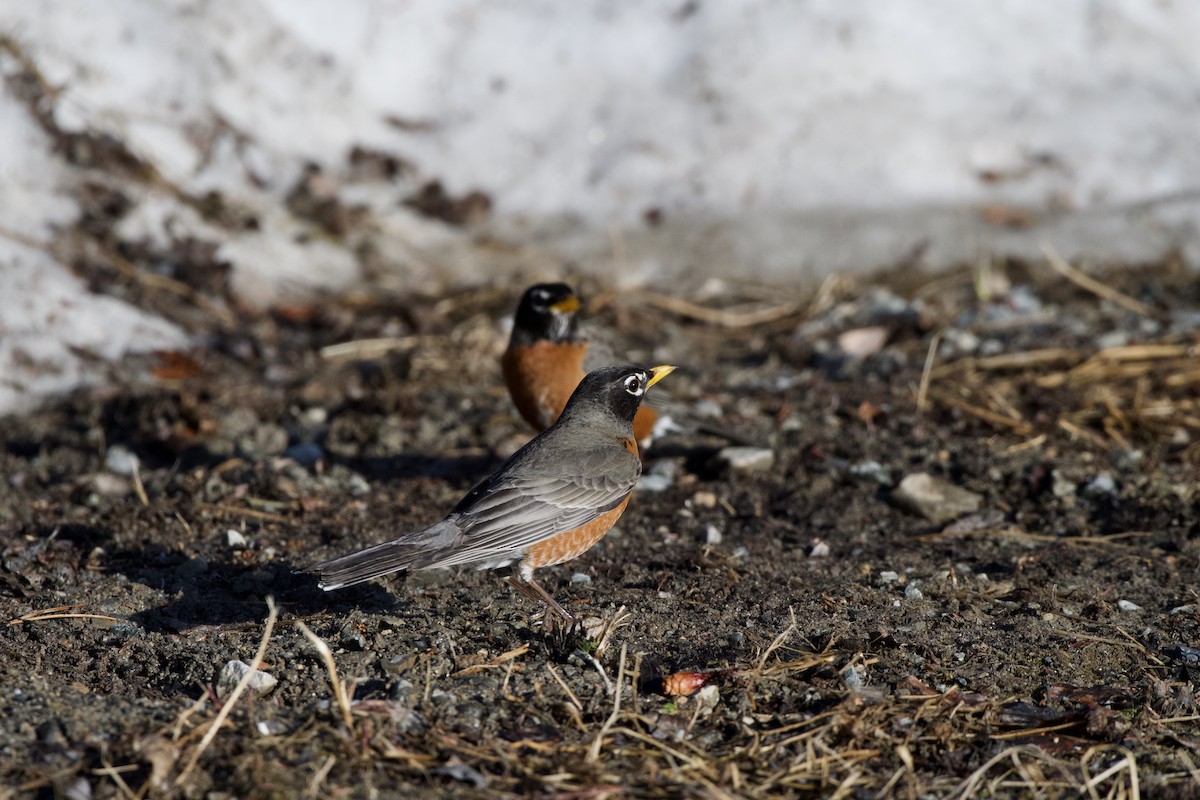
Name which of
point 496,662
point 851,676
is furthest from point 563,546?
point 851,676

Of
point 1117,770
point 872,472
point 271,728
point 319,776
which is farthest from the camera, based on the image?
point 872,472

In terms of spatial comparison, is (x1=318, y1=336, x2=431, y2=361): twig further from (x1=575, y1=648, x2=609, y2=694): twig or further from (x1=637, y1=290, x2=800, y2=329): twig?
(x1=575, y1=648, x2=609, y2=694): twig

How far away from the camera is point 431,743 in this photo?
3.87 metres

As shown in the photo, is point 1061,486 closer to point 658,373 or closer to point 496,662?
point 658,373

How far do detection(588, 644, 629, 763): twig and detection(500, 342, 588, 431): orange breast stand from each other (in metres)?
2.60

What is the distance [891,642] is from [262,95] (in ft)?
25.0

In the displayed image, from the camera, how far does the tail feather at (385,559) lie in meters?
4.46

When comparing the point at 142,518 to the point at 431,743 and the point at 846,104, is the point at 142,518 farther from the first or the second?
the point at 846,104

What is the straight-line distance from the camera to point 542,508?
16.7ft

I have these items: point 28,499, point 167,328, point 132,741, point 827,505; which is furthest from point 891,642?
point 167,328

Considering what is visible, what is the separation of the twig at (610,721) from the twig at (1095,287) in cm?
567

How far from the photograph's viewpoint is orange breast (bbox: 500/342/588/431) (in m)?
6.80

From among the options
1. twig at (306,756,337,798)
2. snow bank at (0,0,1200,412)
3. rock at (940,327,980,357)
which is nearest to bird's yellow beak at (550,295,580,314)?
snow bank at (0,0,1200,412)

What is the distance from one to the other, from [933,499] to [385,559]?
120 inches
